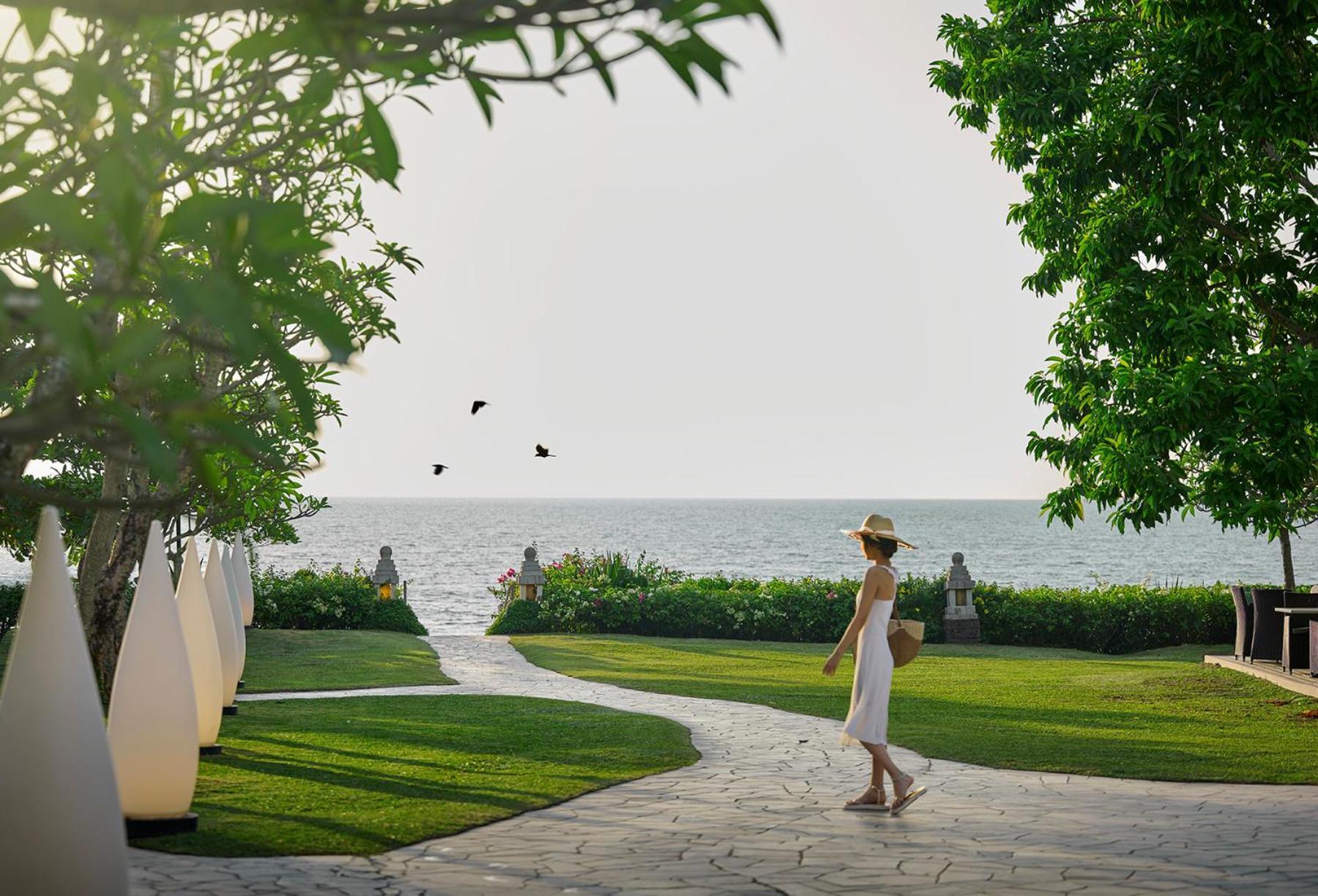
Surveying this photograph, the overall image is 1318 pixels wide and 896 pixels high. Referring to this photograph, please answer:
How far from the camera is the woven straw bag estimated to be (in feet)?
29.7

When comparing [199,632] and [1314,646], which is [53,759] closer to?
[199,632]

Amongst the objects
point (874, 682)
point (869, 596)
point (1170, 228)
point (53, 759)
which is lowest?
point (53, 759)

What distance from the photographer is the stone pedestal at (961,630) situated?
25.3 meters

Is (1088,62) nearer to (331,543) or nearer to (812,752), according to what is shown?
(812,752)

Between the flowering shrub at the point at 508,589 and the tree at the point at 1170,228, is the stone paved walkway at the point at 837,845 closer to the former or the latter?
the tree at the point at 1170,228

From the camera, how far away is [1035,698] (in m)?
16.0

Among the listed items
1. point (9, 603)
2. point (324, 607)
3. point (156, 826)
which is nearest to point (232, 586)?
point (9, 603)

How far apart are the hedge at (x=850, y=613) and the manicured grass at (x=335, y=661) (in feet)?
12.1

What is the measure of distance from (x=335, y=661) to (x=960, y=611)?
12.1 m


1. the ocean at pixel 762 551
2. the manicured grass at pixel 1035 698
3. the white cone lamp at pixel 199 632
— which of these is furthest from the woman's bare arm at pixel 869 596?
the ocean at pixel 762 551

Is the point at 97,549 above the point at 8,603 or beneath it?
above

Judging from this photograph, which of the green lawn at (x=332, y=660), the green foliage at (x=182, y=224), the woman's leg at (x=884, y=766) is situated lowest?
the green lawn at (x=332, y=660)

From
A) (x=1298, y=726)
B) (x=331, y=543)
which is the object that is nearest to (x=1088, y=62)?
(x=1298, y=726)

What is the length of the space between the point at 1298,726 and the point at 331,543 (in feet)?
379
